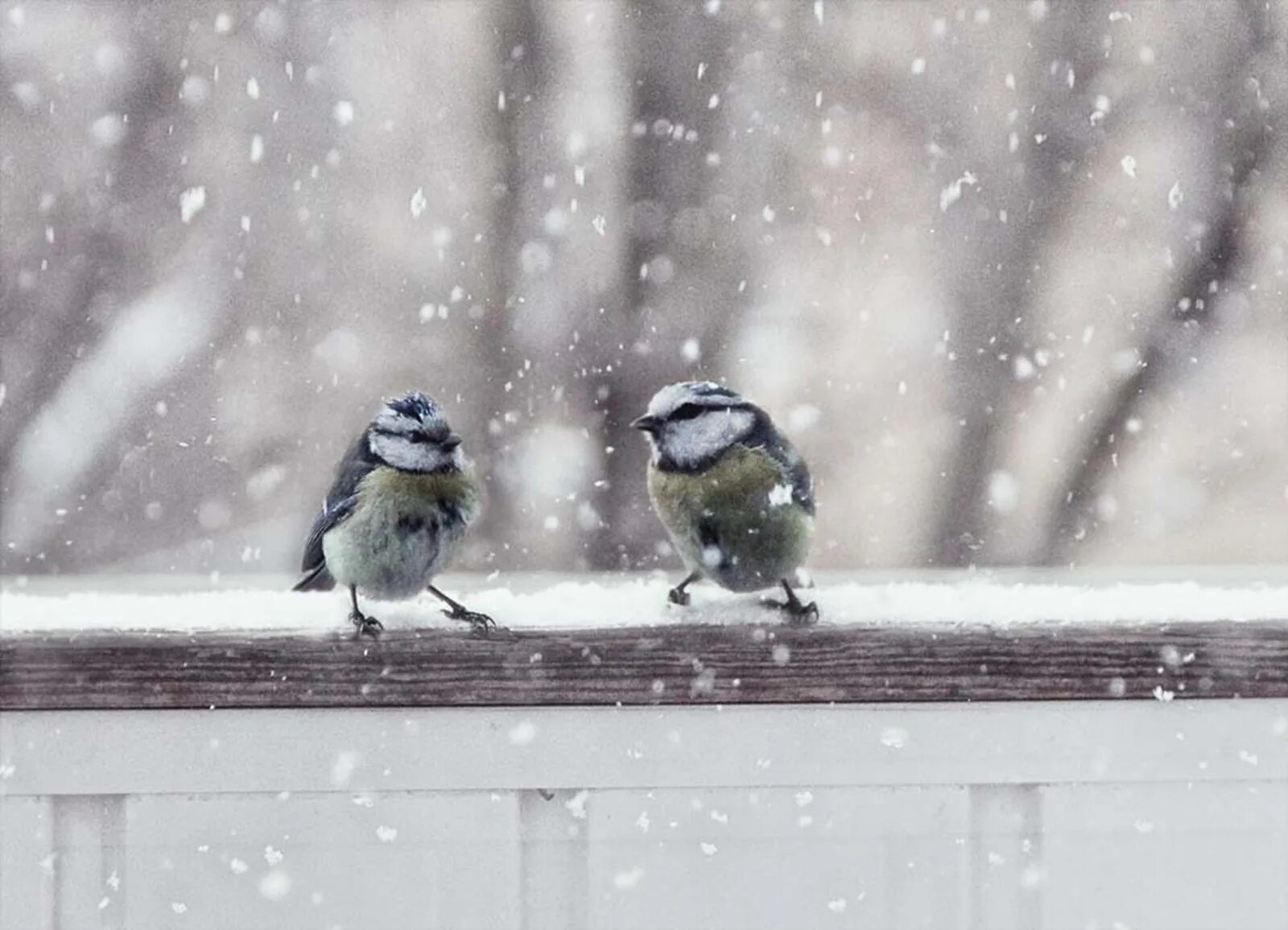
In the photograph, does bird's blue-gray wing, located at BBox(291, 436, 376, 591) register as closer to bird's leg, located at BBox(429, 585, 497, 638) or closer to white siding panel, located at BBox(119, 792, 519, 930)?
bird's leg, located at BBox(429, 585, 497, 638)

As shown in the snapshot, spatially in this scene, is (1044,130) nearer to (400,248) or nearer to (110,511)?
(400,248)

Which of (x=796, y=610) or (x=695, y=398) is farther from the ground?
(x=695, y=398)

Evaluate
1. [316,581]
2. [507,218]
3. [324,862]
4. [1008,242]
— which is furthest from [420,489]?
[1008,242]

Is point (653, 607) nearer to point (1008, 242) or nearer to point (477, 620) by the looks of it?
point (477, 620)

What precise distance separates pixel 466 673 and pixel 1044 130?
334cm

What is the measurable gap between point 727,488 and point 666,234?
2559 millimetres

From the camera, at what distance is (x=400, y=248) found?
4.20 metres

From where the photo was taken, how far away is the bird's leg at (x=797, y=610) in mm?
1324

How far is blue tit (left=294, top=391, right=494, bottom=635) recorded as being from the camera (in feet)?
5.10

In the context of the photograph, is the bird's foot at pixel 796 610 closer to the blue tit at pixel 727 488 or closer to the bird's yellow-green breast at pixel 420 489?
the blue tit at pixel 727 488

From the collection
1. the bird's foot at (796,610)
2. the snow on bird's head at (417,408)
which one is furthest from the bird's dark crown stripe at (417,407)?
the bird's foot at (796,610)

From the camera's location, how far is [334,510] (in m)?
1.63

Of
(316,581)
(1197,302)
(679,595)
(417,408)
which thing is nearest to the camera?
(679,595)

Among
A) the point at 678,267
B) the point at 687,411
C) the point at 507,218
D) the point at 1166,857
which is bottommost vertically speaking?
the point at 1166,857
